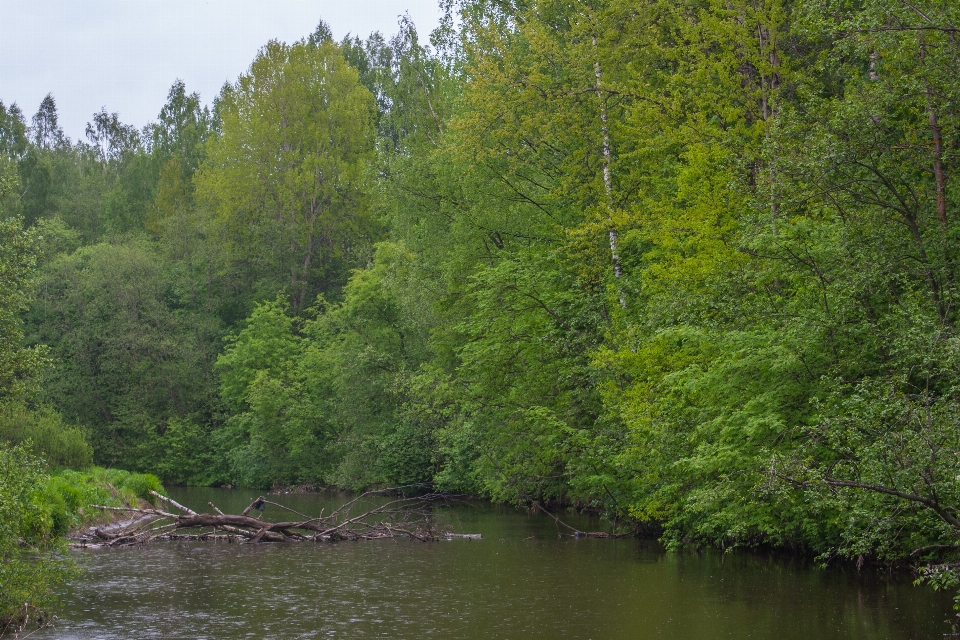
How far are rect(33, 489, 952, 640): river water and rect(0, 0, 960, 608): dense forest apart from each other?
3.04 feet

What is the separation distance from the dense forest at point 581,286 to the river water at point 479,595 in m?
0.93

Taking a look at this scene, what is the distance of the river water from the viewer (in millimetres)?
12852

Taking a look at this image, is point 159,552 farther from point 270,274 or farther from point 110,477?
point 270,274

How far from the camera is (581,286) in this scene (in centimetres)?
2681

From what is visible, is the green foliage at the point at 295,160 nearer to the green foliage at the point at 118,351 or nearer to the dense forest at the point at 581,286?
the dense forest at the point at 581,286

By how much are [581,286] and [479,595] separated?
1270 cm

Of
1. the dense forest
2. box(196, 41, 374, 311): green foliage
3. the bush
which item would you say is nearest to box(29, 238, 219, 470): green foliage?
the dense forest

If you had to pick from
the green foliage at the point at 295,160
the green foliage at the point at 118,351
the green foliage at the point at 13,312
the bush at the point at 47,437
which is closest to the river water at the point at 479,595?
the green foliage at the point at 13,312

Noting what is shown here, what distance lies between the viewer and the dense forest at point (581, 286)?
14664mm

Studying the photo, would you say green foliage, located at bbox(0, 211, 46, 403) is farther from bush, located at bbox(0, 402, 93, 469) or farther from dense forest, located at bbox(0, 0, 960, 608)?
bush, located at bbox(0, 402, 93, 469)

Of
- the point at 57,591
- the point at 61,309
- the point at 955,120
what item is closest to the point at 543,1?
the point at 955,120

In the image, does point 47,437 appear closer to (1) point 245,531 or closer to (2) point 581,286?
(1) point 245,531

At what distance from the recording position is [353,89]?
56.7 metres

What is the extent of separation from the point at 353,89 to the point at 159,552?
1562 inches
